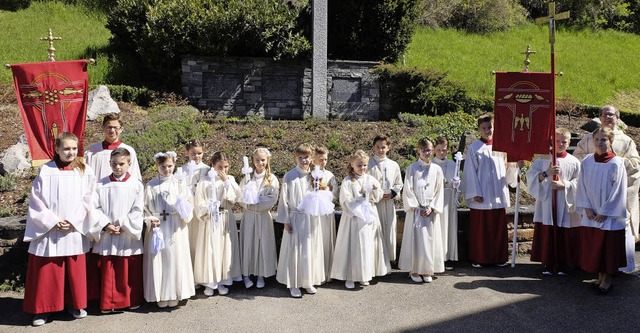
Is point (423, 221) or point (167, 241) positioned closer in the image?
point (167, 241)

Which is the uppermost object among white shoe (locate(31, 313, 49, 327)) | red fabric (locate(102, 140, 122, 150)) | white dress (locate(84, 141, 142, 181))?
red fabric (locate(102, 140, 122, 150))

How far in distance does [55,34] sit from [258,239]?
662 inches

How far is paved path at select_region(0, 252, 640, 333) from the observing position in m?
5.48

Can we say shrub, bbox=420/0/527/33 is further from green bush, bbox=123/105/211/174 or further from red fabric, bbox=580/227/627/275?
red fabric, bbox=580/227/627/275

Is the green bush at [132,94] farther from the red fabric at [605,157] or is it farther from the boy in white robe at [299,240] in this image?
the red fabric at [605,157]

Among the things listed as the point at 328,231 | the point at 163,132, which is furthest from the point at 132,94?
the point at 328,231

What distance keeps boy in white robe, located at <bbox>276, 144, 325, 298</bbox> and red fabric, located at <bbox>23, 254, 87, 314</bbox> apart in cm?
208

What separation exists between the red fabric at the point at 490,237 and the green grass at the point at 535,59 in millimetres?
10900

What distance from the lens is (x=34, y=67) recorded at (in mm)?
6242

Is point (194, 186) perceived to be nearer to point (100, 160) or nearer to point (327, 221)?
point (100, 160)

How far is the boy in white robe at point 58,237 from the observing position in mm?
5516

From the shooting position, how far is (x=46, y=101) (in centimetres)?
631

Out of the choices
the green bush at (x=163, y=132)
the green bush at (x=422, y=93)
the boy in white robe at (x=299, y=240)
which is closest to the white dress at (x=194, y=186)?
the boy in white robe at (x=299, y=240)

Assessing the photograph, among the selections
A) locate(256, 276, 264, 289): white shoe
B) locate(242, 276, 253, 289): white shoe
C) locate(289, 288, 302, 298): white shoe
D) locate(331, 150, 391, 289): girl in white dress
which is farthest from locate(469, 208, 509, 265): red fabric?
locate(242, 276, 253, 289): white shoe
